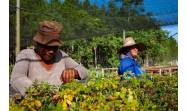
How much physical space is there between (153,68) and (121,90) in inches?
75.1

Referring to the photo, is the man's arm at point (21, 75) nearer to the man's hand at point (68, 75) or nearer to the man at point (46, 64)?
the man at point (46, 64)

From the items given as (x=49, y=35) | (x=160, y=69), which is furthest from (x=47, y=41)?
(x=160, y=69)

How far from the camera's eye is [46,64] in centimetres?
238

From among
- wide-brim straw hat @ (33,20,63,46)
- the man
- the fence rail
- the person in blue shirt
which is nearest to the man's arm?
the man

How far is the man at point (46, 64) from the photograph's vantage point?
89.7 inches

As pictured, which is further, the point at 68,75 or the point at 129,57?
the point at 129,57

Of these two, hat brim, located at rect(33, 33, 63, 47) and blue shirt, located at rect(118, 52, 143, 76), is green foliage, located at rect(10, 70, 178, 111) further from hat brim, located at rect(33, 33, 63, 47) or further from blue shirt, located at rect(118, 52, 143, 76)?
blue shirt, located at rect(118, 52, 143, 76)

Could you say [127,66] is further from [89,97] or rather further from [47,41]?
[89,97]

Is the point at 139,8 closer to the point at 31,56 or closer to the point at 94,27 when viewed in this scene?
the point at 94,27

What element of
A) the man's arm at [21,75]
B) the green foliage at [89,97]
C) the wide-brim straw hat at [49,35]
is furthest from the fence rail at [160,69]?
the green foliage at [89,97]

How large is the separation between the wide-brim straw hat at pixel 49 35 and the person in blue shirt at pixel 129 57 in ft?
1.56

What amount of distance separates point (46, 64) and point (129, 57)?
66 cm

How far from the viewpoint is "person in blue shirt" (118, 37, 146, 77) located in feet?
9.16
